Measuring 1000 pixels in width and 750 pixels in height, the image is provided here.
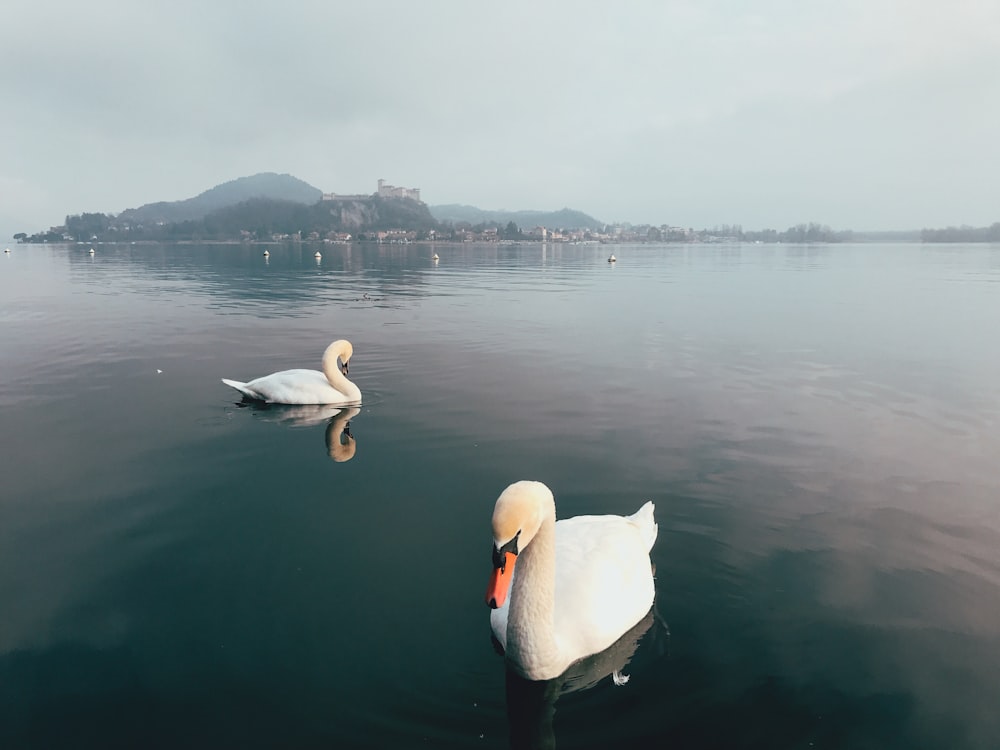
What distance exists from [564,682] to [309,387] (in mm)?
8973

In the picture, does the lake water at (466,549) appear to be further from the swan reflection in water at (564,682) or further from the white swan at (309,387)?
the white swan at (309,387)

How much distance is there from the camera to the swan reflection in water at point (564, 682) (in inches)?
184

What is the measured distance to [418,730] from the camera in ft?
15.2

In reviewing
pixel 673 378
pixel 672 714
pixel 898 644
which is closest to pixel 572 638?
pixel 672 714

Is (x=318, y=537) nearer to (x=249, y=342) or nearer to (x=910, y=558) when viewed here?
(x=910, y=558)

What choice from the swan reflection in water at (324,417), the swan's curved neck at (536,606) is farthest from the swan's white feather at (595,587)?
the swan reflection in water at (324,417)

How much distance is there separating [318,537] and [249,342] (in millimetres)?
14350

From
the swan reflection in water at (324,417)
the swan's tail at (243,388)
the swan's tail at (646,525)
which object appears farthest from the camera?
the swan's tail at (243,388)

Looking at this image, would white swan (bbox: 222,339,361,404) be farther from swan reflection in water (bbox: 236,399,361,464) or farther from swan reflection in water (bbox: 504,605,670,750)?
swan reflection in water (bbox: 504,605,670,750)

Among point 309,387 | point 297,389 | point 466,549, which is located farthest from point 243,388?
point 466,549

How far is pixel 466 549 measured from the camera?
7.02 metres

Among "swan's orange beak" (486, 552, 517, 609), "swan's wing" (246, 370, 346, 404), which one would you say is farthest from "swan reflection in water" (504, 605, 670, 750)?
"swan's wing" (246, 370, 346, 404)

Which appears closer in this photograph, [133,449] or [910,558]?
[910,558]

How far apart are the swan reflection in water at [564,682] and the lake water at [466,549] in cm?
3
